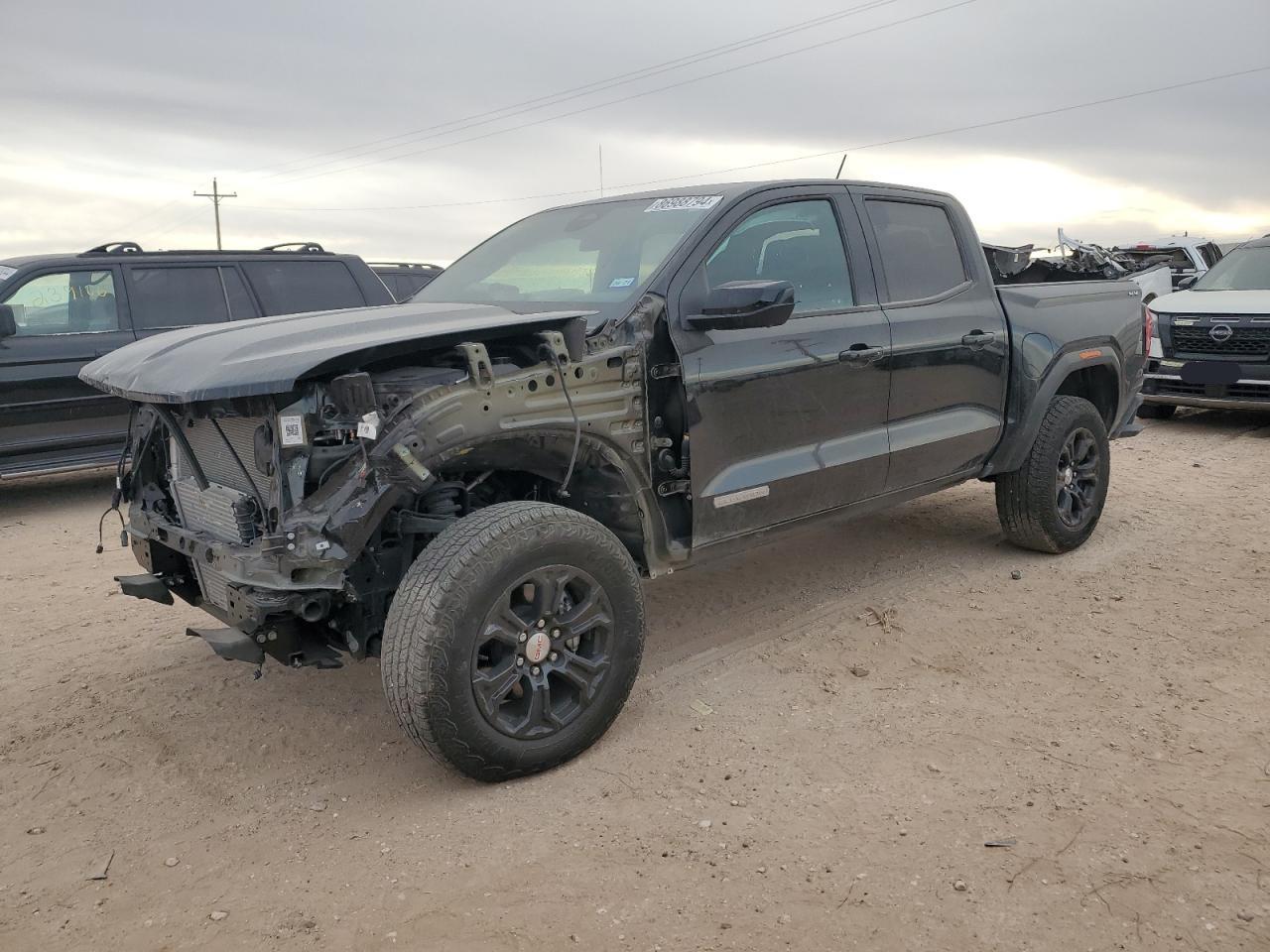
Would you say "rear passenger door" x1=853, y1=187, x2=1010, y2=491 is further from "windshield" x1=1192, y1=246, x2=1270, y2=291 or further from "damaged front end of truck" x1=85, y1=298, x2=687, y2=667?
"windshield" x1=1192, y1=246, x2=1270, y2=291

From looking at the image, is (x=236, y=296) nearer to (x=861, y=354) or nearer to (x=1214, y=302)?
(x=861, y=354)

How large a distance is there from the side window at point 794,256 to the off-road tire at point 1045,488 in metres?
1.69

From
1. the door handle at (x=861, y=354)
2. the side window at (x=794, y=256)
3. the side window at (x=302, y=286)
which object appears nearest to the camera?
the side window at (x=794, y=256)

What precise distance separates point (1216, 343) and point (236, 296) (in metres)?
9.07

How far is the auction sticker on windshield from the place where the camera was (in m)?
4.09

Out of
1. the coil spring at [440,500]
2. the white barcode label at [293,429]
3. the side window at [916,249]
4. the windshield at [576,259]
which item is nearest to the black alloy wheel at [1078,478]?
the side window at [916,249]

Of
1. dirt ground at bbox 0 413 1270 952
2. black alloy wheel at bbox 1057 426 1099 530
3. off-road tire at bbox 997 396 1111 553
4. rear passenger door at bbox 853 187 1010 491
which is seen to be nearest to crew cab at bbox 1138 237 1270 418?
black alloy wheel at bbox 1057 426 1099 530

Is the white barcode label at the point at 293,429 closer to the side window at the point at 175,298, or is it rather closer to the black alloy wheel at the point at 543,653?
the black alloy wheel at the point at 543,653

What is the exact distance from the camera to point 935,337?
4805 mm

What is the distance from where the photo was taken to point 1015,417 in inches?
211

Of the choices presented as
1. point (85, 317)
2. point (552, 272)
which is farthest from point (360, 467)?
point (85, 317)

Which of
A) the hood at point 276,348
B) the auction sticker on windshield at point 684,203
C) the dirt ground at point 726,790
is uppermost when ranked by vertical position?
the auction sticker on windshield at point 684,203

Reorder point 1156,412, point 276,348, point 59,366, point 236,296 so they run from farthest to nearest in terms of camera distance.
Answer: point 1156,412, point 236,296, point 59,366, point 276,348

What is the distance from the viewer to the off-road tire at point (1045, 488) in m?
5.46
